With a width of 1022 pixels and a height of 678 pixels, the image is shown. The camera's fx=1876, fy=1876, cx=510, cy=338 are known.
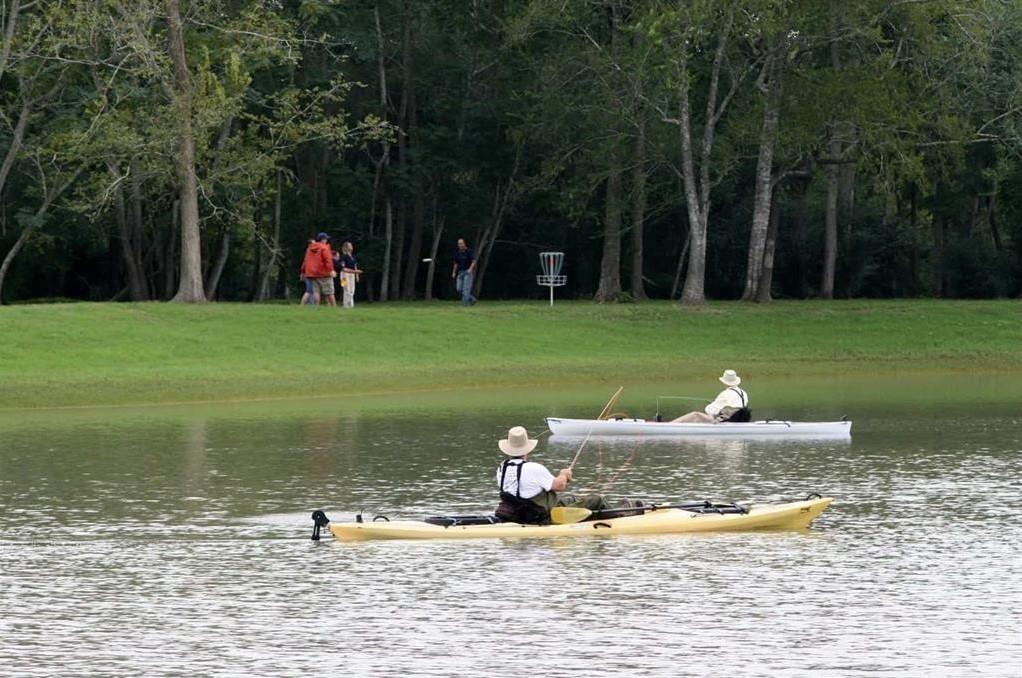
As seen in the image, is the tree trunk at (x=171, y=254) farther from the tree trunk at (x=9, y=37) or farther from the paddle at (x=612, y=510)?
the paddle at (x=612, y=510)

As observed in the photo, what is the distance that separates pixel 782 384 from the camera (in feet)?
147

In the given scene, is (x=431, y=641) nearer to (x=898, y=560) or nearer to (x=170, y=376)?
(x=898, y=560)

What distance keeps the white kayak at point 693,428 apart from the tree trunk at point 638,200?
2310cm

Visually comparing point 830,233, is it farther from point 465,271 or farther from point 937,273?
point 465,271

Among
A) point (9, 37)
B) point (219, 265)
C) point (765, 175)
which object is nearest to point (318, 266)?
point (9, 37)

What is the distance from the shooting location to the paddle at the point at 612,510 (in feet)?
70.4

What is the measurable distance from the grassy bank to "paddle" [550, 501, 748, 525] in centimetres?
1959

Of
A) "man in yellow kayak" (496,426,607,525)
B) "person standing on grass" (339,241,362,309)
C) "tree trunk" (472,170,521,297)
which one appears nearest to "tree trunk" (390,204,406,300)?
"tree trunk" (472,170,521,297)

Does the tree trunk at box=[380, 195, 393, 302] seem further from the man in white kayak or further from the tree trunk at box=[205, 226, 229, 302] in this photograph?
the man in white kayak

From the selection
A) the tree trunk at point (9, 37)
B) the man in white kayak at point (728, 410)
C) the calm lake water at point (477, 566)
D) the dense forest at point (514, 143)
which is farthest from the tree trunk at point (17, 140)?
the man in white kayak at point (728, 410)

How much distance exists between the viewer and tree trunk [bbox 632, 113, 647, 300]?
56094 millimetres

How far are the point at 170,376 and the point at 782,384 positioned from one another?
568 inches

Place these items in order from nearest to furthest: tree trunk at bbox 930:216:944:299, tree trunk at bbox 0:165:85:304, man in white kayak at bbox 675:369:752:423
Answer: man in white kayak at bbox 675:369:752:423, tree trunk at bbox 0:165:85:304, tree trunk at bbox 930:216:944:299

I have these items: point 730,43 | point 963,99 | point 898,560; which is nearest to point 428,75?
point 730,43
